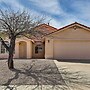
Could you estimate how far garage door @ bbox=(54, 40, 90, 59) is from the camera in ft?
75.2

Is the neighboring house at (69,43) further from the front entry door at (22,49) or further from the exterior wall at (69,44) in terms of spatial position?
the front entry door at (22,49)

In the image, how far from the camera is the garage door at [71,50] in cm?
2291

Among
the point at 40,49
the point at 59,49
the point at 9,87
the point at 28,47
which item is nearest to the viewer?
the point at 9,87

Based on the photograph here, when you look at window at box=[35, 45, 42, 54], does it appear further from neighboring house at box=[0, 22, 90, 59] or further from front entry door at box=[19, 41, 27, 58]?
neighboring house at box=[0, 22, 90, 59]

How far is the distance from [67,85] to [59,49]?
47.5 feet

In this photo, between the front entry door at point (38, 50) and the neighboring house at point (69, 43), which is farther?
the front entry door at point (38, 50)

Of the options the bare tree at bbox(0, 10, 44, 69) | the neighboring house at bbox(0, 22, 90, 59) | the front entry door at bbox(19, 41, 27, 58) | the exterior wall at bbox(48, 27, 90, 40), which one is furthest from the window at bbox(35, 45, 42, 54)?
the bare tree at bbox(0, 10, 44, 69)

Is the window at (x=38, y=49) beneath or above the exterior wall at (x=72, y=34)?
beneath

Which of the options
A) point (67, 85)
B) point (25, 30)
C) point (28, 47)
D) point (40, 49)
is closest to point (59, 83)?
point (67, 85)

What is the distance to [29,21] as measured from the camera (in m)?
13.9

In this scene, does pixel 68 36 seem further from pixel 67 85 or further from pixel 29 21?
pixel 67 85

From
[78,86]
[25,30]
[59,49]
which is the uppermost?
[25,30]

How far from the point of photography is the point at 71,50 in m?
22.9

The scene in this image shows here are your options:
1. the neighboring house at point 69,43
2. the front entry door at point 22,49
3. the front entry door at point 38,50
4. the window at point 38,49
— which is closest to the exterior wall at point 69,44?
the neighboring house at point 69,43
